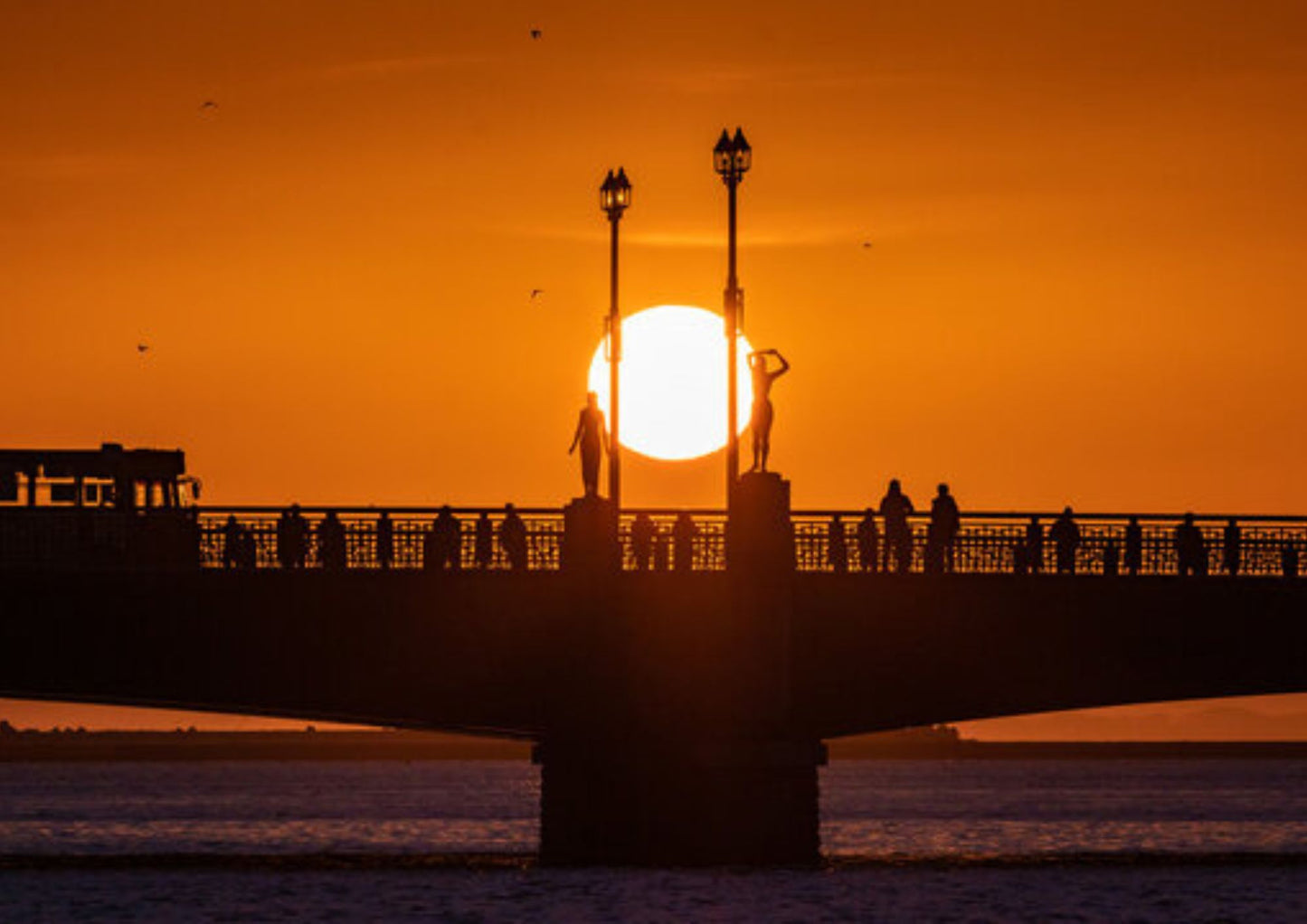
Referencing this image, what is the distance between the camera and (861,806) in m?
142

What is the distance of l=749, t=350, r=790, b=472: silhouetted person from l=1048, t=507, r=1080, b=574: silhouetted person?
5149 mm

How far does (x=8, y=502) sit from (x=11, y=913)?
752 cm

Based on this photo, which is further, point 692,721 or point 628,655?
point 628,655

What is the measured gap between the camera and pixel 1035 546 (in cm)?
5203

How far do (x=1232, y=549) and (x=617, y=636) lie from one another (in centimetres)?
1022

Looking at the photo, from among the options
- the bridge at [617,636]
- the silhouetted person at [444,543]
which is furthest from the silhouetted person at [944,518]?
the silhouetted person at [444,543]

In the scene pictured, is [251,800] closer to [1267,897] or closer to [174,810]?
[174,810]

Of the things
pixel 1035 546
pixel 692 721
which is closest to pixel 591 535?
pixel 692 721

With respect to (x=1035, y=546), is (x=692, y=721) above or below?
below

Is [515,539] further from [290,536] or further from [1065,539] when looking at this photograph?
[1065,539]

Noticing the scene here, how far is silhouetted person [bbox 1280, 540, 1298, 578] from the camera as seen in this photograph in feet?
172

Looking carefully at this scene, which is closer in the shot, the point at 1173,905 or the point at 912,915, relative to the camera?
the point at 912,915

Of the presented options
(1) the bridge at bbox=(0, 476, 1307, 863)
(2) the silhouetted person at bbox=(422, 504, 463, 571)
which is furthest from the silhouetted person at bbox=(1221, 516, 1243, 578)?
(2) the silhouetted person at bbox=(422, 504, 463, 571)

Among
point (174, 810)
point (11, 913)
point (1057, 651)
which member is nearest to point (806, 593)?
point (1057, 651)
